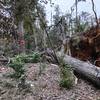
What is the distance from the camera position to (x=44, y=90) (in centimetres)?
744

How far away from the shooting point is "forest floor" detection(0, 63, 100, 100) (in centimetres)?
708

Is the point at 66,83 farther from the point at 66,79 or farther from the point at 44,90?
the point at 44,90

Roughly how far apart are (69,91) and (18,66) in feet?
5.03

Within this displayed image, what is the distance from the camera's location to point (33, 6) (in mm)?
9273

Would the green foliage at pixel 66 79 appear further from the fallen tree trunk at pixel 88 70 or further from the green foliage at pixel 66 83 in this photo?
the fallen tree trunk at pixel 88 70

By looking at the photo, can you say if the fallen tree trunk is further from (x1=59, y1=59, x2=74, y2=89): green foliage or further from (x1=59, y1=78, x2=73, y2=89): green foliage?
(x1=59, y1=78, x2=73, y2=89): green foliage

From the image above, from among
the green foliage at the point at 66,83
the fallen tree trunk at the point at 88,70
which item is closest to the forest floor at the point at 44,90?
the green foliage at the point at 66,83

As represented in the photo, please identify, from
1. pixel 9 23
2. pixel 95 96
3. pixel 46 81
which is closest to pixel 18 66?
pixel 46 81

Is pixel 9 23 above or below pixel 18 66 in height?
above

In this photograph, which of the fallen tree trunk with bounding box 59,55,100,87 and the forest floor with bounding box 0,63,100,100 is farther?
the fallen tree trunk with bounding box 59,55,100,87

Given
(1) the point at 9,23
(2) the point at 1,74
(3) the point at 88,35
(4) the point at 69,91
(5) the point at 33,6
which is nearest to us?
(1) the point at 9,23

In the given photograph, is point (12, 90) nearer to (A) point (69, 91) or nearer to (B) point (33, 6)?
(A) point (69, 91)

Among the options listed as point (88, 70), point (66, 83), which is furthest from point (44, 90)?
point (88, 70)

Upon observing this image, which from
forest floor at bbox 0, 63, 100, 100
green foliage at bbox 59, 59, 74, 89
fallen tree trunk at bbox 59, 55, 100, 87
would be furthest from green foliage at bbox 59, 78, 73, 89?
fallen tree trunk at bbox 59, 55, 100, 87
